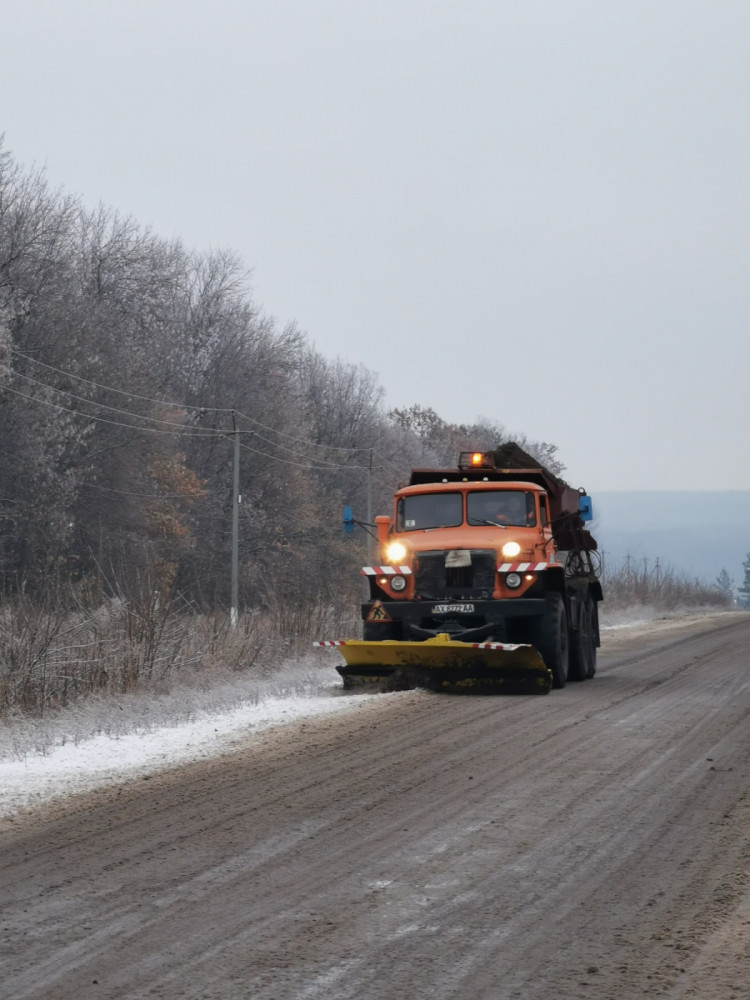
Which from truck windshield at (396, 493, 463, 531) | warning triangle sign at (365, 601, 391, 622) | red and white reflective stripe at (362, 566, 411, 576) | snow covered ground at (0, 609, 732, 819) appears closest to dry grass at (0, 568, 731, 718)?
snow covered ground at (0, 609, 732, 819)

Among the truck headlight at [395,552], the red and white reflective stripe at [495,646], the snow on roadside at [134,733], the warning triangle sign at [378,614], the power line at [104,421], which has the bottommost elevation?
the snow on roadside at [134,733]

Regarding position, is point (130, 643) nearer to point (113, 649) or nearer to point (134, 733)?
point (113, 649)

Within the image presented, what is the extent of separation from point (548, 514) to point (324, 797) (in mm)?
9363

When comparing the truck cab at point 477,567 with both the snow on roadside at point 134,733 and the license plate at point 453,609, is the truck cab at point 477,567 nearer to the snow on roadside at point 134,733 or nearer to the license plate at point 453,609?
the license plate at point 453,609

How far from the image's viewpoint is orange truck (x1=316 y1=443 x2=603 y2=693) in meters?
15.1

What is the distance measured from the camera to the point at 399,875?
6336 mm

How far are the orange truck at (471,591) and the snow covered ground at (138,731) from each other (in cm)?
97

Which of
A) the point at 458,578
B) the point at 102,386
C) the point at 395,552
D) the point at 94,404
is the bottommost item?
the point at 458,578

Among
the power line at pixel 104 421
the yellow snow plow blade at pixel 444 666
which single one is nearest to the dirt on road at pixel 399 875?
the yellow snow plow blade at pixel 444 666

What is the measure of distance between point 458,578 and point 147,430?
3118 cm

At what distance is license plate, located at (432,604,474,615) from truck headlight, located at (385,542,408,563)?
0.94 metres

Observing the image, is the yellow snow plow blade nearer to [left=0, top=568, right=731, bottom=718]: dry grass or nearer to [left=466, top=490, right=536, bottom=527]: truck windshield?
[left=0, top=568, right=731, bottom=718]: dry grass

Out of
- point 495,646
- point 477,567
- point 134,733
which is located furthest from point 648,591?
point 134,733

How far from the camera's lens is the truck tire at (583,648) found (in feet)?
57.4
